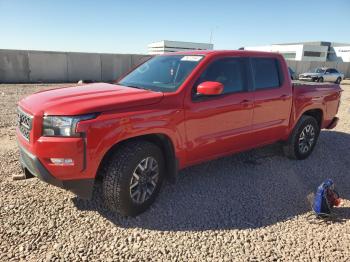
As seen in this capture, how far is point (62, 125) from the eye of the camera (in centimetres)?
310

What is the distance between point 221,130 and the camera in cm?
434

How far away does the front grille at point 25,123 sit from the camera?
332 centimetres

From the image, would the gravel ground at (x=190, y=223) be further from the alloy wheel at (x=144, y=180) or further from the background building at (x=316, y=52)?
the background building at (x=316, y=52)

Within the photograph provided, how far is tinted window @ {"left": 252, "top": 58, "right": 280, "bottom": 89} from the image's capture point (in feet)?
16.0

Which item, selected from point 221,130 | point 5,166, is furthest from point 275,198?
point 5,166

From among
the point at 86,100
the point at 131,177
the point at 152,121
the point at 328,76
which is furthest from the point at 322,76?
the point at 86,100

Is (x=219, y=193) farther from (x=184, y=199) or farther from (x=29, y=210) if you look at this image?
(x=29, y=210)

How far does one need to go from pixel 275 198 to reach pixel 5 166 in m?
3.93

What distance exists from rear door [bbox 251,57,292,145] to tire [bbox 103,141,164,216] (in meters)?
1.83

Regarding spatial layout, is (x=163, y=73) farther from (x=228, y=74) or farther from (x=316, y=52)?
(x=316, y=52)

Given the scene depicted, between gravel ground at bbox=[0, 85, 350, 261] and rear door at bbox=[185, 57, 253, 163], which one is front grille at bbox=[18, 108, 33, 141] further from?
rear door at bbox=[185, 57, 253, 163]

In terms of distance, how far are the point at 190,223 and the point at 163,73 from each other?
1.93 metres

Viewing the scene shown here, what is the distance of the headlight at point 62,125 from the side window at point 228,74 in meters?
1.58

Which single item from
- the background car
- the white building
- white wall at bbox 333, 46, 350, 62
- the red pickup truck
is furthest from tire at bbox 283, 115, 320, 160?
white wall at bbox 333, 46, 350, 62
